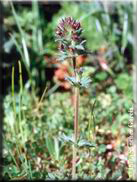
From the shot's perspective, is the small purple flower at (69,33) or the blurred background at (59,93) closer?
the small purple flower at (69,33)

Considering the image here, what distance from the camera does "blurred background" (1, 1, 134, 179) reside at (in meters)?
1.79

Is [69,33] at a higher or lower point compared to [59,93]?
higher

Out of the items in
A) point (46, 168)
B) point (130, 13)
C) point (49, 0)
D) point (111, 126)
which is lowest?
point (46, 168)

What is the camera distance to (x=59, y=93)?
276 centimetres

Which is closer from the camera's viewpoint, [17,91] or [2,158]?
[2,158]

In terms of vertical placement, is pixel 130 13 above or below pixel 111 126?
above

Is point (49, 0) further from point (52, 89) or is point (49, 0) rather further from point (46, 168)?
point (46, 168)

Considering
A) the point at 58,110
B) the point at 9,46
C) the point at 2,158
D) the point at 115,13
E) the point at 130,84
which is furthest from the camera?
the point at 115,13

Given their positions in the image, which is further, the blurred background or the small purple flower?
the blurred background

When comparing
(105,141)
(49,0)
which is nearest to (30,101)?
(105,141)

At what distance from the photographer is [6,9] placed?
10.3 ft

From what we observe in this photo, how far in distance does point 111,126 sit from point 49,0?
171 cm

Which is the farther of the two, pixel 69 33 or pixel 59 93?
pixel 59 93

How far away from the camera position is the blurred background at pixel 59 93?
179cm
